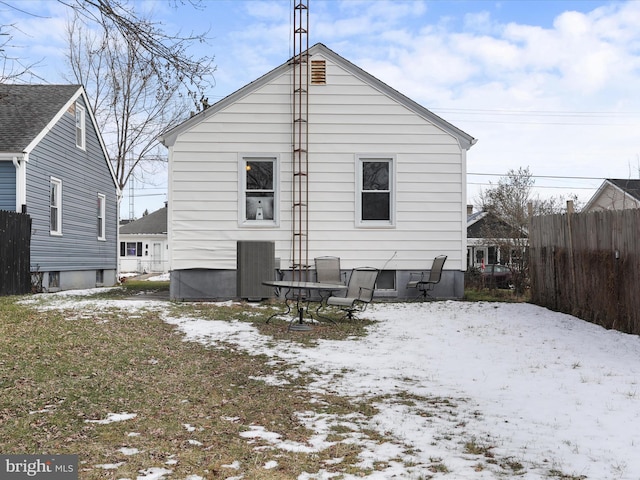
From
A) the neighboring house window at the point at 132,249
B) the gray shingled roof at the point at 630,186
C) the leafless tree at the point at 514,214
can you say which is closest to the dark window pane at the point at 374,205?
the leafless tree at the point at 514,214

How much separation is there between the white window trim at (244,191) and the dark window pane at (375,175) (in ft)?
6.67

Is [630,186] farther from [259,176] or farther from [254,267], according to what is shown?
[254,267]

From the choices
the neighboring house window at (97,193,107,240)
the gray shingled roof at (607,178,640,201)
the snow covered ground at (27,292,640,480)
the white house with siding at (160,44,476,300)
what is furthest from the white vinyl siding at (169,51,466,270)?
the gray shingled roof at (607,178,640,201)

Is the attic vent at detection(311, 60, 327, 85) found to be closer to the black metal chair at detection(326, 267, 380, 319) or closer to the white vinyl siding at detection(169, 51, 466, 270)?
the white vinyl siding at detection(169, 51, 466, 270)

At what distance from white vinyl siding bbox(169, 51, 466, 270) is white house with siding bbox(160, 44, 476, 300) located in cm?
2

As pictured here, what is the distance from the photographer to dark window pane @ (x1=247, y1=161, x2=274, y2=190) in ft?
41.2

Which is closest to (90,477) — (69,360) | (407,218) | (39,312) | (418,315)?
(69,360)

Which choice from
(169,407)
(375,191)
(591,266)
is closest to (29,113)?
(375,191)

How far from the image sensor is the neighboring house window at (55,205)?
16562 mm

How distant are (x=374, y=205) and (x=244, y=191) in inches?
119

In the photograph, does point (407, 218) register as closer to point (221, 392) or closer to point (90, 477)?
point (221, 392)

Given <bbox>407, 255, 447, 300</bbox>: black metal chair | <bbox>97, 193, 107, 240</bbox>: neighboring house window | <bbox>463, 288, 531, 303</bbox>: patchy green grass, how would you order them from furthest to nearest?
<bbox>97, 193, 107, 240</bbox>: neighboring house window < <bbox>463, 288, 531, 303</bbox>: patchy green grass < <bbox>407, 255, 447, 300</bbox>: black metal chair

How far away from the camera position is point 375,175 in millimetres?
12734

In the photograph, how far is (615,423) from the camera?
13.8 ft
